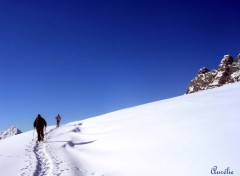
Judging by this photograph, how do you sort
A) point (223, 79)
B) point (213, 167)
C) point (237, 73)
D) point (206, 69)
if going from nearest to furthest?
point (213, 167) < point (237, 73) < point (223, 79) < point (206, 69)

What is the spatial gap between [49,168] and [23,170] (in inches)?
36.7

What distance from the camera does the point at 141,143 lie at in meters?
11.3

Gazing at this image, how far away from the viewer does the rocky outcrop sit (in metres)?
154

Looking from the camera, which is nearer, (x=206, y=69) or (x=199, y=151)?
(x=199, y=151)

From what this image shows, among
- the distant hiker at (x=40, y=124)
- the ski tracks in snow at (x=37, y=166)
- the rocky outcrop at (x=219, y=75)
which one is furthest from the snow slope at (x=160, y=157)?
the rocky outcrop at (x=219, y=75)

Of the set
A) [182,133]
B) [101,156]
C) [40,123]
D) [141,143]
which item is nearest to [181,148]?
[182,133]

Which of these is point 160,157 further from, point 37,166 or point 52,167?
point 37,166

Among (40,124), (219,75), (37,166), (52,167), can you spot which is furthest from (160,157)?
(219,75)

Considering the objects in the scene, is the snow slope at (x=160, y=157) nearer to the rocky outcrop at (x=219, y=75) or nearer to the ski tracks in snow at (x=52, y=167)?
the ski tracks in snow at (x=52, y=167)

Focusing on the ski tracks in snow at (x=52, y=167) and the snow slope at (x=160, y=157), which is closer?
the snow slope at (x=160, y=157)

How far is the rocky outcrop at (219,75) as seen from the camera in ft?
507

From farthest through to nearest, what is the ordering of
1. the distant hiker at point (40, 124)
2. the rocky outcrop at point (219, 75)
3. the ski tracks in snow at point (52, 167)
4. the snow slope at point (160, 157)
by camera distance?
1. the rocky outcrop at point (219, 75)
2. the distant hiker at point (40, 124)
3. the ski tracks in snow at point (52, 167)
4. the snow slope at point (160, 157)

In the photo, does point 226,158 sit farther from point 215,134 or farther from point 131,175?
point 131,175

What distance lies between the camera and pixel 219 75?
16450 centimetres
